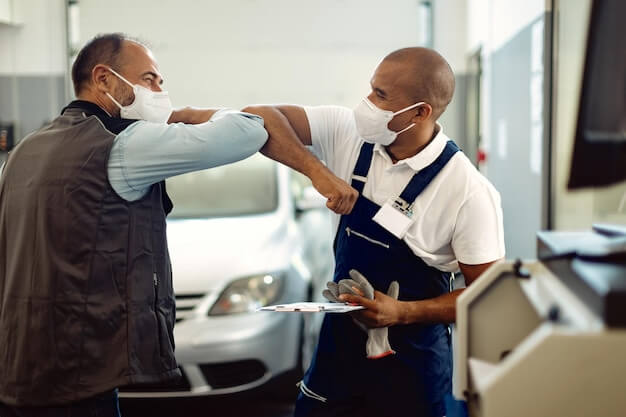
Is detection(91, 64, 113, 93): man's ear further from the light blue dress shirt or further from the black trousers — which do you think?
the black trousers

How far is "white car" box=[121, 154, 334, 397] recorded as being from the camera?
11.8 ft

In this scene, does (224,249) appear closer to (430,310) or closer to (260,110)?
(260,110)

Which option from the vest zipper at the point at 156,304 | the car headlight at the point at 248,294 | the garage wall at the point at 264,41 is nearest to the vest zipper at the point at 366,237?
the vest zipper at the point at 156,304

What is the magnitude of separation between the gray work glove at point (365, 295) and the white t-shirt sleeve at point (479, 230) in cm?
22

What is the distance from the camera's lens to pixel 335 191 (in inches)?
84.2

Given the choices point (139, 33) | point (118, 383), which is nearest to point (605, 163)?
point (118, 383)

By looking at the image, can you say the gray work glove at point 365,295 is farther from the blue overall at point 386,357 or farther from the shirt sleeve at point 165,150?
the shirt sleeve at point 165,150

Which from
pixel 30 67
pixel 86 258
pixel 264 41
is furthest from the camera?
pixel 30 67

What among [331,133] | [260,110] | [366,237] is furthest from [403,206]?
[260,110]

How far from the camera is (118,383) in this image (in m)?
1.85

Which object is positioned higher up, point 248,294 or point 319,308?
point 319,308

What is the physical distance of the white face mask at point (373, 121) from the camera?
87.4 inches

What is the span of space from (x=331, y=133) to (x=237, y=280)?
1546mm

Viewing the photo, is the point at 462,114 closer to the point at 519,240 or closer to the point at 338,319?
the point at 519,240
